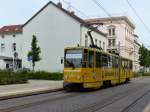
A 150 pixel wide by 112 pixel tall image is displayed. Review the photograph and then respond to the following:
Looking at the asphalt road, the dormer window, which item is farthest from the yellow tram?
the dormer window

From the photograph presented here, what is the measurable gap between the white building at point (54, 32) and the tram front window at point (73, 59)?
3364 cm

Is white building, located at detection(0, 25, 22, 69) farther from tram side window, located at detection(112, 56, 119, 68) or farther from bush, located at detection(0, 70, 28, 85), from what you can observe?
bush, located at detection(0, 70, 28, 85)

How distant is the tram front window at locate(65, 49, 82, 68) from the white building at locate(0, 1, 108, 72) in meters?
33.6

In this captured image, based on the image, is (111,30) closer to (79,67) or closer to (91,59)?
(91,59)

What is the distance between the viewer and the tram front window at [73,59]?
26859 millimetres

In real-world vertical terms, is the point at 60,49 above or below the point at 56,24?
below

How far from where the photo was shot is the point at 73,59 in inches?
1068

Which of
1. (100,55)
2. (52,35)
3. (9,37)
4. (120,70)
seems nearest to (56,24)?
(52,35)

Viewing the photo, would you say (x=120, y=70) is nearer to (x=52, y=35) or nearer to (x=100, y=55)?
(x=100, y=55)

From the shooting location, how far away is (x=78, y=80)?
86.7 feet

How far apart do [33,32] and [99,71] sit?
38137 millimetres

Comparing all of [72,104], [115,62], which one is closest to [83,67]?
[72,104]

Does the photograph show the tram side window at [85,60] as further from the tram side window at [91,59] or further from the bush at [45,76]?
the bush at [45,76]

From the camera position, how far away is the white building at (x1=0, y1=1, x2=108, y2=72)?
2436 inches
